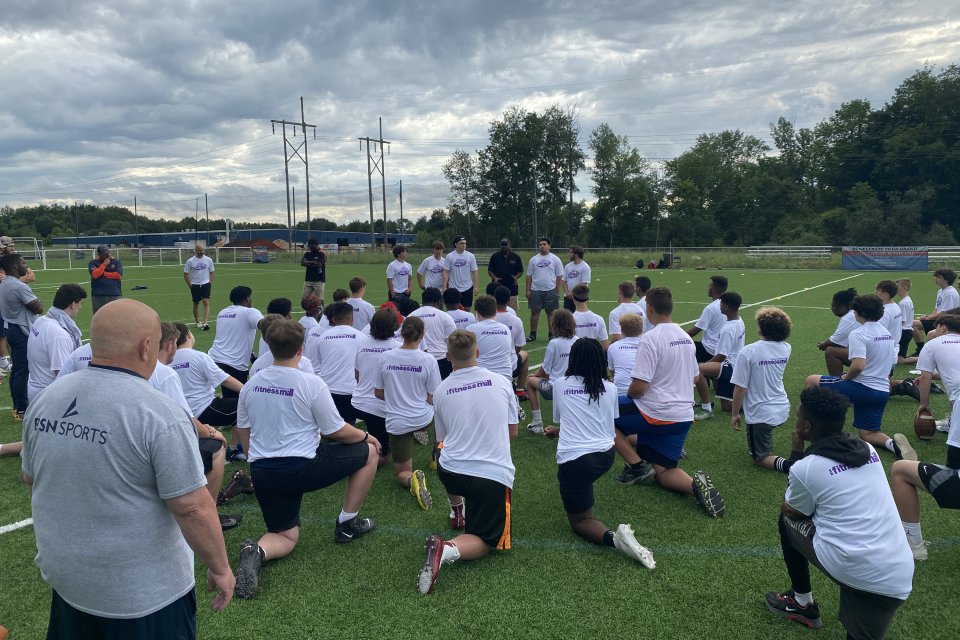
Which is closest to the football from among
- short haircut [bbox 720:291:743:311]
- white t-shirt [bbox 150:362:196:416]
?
short haircut [bbox 720:291:743:311]

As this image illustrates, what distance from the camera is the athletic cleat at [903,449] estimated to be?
18.8 ft

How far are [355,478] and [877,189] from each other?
73.4 metres

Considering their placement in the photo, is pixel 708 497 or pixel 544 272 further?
pixel 544 272

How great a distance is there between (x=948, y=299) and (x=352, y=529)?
10405 millimetres

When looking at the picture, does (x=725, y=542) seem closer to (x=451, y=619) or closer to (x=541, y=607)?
(x=541, y=607)

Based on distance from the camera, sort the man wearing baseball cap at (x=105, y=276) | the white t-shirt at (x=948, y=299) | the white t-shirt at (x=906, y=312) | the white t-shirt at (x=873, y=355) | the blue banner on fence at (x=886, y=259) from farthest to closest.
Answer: the blue banner on fence at (x=886, y=259), the man wearing baseball cap at (x=105, y=276), the white t-shirt at (x=906, y=312), the white t-shirt at (x=948, y=299), the white t-shirt at (x=873, y=355)

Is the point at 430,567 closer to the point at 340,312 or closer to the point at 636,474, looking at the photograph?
the point at 636,474

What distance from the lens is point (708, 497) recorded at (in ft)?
16.6

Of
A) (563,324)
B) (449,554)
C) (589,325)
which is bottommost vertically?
(449,554)

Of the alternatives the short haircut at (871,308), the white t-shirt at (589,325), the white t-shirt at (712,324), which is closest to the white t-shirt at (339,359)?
the white t-shirt at (589,325)

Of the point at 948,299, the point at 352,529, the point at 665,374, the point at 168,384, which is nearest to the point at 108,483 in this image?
the point at 168,384

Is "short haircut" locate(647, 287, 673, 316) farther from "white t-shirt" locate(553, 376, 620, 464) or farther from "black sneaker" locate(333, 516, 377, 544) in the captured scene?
"black sneaker" locate(333, 516, 377, 544)

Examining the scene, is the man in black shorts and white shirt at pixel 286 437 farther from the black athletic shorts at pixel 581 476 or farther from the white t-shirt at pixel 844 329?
the white t-shirt at pixel 844 329

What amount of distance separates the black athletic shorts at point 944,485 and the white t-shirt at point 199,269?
1539 cm
